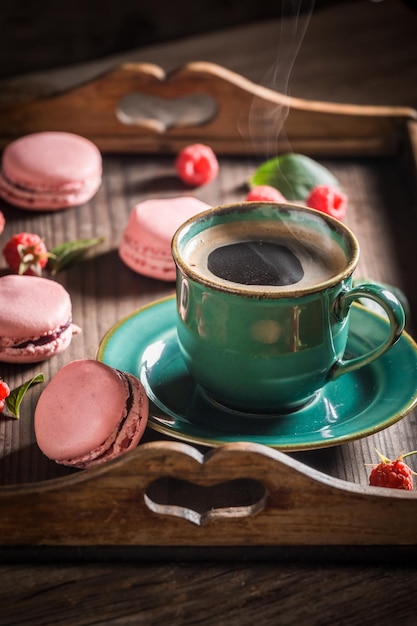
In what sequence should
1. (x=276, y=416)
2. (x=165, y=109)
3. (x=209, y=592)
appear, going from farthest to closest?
(x=165, y=109)
(x=276, y=416)
(x=209, y=592)

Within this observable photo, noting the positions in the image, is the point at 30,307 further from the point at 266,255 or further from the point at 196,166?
the point at 196,166

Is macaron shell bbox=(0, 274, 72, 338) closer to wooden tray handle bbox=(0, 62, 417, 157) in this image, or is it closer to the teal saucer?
the teal saucer

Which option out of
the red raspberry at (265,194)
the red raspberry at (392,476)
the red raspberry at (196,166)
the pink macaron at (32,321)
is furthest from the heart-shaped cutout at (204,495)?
the red raspberry at (196,166)

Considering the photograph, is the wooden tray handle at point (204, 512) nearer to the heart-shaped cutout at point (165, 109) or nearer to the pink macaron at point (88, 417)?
the pink macaron at point (88, 417)

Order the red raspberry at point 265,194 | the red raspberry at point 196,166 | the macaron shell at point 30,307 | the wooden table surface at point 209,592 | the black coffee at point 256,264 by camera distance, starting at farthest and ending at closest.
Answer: the red raspberry at point 196,166 < the red raspberry at point 265,194 < the macaron shell at point 30,307 < the black coffee at point 256,264 < the wooden table surface at point 209,592

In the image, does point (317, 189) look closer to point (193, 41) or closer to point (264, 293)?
point (264, 293)

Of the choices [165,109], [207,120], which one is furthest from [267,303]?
[165,109]

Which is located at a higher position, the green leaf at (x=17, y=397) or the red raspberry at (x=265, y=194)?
the red raspberry at (x=265, y=194)
